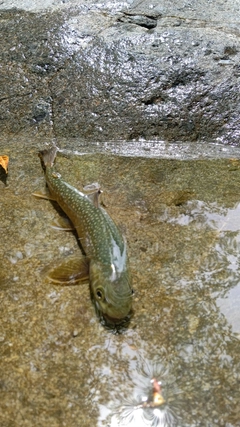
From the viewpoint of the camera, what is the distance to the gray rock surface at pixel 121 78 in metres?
5.48

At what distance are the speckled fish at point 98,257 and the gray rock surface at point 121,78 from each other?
4.84ft

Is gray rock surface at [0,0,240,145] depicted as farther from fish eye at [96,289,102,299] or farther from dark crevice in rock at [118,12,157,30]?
fish eye at [96,289,102,299]

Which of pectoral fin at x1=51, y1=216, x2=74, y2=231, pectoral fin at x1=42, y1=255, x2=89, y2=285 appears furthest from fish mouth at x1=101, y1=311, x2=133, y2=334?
A: pectoral fin at x1=51, y1=216, x2=74, y2=231

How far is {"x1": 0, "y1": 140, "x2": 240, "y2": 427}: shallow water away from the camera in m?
2.76

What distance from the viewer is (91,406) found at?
275 cm

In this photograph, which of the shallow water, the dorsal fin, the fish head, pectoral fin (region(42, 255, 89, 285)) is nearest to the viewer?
the shallow water

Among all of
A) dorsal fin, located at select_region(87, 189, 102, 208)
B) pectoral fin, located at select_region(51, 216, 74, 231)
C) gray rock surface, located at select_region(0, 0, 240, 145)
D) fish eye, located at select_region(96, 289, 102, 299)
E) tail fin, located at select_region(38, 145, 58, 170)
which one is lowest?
pectoral fin, located at select_region(51, 216, 74, 231)

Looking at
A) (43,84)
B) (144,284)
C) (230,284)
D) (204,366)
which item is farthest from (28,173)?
(204,366)

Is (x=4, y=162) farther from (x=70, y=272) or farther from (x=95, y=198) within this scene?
(x=70, y=272)

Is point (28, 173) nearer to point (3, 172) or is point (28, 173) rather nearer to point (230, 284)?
point (3, 172)

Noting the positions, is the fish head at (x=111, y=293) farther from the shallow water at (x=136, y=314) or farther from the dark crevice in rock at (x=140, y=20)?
the dark crevice in rock at (x=140, y=20)

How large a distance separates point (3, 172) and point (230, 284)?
2638mm

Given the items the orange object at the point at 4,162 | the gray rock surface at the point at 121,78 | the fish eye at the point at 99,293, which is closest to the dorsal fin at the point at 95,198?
the fish eye at the point at 99,293

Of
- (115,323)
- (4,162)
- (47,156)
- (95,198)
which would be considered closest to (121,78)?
(47,156)
